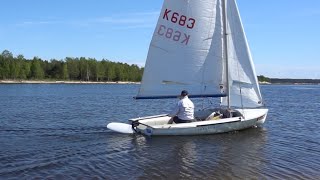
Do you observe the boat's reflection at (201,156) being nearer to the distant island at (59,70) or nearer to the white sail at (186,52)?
the white sail at (186,52)

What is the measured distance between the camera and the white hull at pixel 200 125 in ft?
65.0

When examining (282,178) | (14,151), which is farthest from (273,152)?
(14,151)

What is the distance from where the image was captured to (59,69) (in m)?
174

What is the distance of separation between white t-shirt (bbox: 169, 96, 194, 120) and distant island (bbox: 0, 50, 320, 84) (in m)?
138

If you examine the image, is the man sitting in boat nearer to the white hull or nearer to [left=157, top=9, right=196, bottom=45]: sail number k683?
the white hull

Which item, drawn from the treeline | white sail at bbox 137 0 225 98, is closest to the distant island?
the treeline

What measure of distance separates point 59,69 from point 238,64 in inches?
6220

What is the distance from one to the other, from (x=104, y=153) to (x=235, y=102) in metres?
8.89

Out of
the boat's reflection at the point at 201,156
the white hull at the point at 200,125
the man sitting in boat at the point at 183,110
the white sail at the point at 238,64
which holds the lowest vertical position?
the boat's reflection at the point at 201,156

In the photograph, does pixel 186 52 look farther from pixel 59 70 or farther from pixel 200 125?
pixel 59 70

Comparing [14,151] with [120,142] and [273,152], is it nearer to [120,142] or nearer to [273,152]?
A: [120,142]

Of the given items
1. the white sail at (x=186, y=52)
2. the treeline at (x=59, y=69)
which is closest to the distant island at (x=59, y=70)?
the treeline at (x=59, y=69)

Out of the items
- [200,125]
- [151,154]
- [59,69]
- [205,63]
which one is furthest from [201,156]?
[59,69]

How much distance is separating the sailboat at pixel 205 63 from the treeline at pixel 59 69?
136330mm
